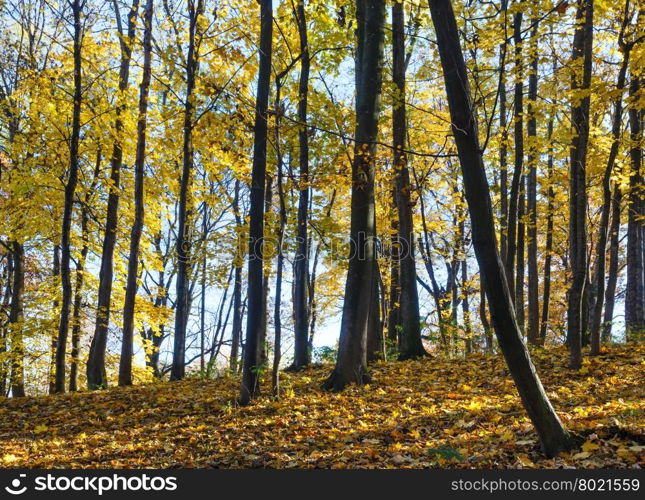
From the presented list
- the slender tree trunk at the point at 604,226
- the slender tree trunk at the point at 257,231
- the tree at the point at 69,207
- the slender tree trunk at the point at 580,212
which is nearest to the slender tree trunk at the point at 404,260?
the slender tree trunk at the point at 604,226

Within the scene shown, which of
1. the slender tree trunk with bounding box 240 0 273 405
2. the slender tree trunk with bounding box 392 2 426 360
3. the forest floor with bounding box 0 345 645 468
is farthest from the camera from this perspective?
the slender tree trunk with bounding box 392 2 426 360

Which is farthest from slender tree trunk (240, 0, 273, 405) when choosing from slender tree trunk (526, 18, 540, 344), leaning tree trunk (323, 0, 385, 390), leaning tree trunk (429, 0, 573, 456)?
slender tree trunk (526, 18, 540, 344)

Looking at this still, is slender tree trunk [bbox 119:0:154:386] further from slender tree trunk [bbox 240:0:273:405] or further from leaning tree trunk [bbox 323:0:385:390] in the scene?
leaning tree trunk [bbox 323:0:385:390]

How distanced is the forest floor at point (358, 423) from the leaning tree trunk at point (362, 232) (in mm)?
454

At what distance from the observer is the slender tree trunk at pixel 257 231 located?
7503 millimetres

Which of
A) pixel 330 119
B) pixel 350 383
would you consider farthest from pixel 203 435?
pixel 330 119

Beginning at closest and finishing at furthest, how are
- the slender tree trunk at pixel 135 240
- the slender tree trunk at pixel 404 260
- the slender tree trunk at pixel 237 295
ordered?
the slender tree trunk at pixel 404 260
the slender tree trunk at pixel 135 240
the slender tree trunk at pixel 237 295

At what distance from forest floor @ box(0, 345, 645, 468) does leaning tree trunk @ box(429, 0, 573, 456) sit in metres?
0.75

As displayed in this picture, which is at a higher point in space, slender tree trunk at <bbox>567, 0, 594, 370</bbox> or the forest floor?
slender tree trunk at <bbox>567, 0, 594, 370</bbox>

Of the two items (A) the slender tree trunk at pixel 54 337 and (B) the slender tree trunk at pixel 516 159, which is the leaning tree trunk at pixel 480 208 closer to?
(B) the slender tree trunk at pixel 516 159

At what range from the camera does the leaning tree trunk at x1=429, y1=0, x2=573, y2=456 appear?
4.12 meters

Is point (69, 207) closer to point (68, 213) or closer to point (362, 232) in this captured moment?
point (68, 213)

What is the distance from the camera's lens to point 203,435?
621 centimetres

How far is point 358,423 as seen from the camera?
6129 millimetres
